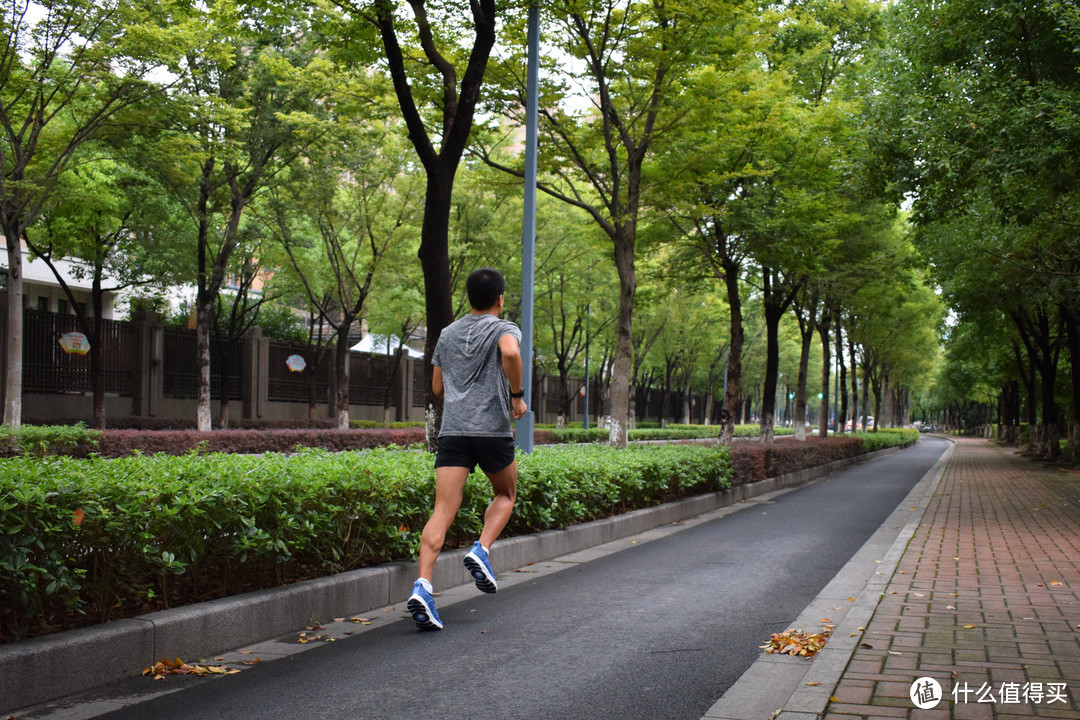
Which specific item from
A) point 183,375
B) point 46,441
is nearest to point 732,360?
point 46,441

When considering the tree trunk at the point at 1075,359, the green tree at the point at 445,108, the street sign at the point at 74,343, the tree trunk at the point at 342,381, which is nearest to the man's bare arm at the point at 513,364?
the green tree at the point at 445,108

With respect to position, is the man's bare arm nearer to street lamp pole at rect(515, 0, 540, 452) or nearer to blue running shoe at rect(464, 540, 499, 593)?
blue running shoe at rect(464, 540, 499, 593)

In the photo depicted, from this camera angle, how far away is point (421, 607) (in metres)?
4.91

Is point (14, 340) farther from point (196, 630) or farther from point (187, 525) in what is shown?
point (196, 630)

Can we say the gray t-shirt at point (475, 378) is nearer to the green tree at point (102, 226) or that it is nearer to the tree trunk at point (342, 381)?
the green tree at point (102, 226)

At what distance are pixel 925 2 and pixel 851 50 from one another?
29.9 ft

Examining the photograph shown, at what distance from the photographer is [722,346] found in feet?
182

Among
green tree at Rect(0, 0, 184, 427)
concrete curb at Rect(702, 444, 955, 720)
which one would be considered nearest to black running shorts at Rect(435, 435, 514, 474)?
concrete curb at Rect(702, 444, 955, 720)

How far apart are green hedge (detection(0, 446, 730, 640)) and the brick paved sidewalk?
2932mm

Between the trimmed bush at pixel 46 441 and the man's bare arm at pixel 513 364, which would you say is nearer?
the man's bare arm at pixel 513 364

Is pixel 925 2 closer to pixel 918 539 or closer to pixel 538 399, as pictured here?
pixel 918 539

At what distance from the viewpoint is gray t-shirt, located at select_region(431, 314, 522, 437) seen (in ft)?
16.6

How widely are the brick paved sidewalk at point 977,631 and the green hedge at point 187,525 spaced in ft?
9.62

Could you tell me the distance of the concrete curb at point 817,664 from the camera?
3707mm
